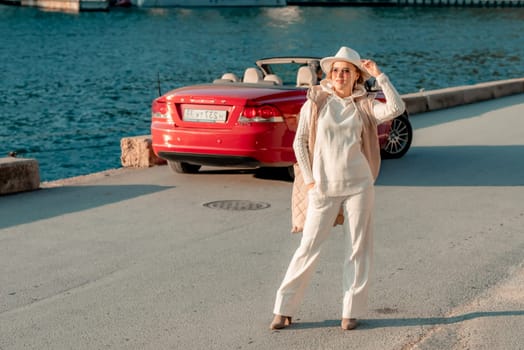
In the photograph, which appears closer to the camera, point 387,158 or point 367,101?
point 367,101

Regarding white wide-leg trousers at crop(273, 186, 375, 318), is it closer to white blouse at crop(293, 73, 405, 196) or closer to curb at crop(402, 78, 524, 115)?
white blouse at crop(293, 73, 405, 196)

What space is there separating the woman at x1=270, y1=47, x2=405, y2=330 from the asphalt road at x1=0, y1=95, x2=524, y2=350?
0.37 m

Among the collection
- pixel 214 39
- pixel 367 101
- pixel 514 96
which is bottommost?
pixel 214 39

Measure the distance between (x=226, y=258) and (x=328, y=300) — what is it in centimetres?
134

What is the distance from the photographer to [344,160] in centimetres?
567

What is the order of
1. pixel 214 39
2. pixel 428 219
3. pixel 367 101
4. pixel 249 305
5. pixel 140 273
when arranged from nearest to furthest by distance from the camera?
pixel 367 101
pixel 249 305
pixel 140 273
pixel 428 219
pixel 214 39

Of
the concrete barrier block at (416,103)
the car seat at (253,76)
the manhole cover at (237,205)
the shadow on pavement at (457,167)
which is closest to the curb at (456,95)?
the concrete barrier block at (416,103)

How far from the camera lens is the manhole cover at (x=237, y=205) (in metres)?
9.88

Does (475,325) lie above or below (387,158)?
above

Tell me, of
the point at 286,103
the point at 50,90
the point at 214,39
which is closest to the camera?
the point at 286,103

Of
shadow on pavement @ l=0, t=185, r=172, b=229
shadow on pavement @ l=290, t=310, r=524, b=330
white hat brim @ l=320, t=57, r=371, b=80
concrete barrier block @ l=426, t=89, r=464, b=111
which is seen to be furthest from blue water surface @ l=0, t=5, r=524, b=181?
white hat brim @ l=320, t=57, r=371, b=80

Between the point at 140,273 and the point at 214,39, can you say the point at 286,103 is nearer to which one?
the point at 140,273

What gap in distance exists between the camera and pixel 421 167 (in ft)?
41.3

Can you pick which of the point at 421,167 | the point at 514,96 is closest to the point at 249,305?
the point at 421,167
